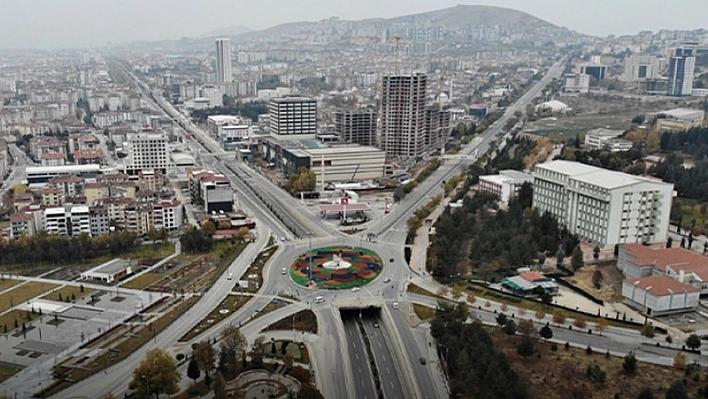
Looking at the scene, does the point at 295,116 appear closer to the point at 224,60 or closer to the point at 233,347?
the point at 233,347

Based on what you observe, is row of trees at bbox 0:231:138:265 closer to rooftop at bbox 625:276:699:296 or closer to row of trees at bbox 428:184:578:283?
row of trees at bbox 428:184:578:283

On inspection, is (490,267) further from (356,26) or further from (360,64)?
(356,26)

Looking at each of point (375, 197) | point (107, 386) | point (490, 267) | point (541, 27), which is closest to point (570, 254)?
point (490, 267)

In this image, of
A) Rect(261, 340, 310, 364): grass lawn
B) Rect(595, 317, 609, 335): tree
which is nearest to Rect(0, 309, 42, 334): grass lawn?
Rect(261, 340, 310, 364): grass lawn

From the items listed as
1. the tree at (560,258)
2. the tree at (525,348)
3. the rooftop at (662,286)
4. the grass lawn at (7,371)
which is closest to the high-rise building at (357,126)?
the tree at (560,258)

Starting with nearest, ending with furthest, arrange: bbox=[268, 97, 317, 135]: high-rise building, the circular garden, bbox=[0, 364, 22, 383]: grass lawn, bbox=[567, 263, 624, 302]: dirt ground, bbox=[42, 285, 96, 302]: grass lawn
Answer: bbox=[0, 364, 22, 383]: grass lawn → bbox=[567, 263, 624, 302]: dirt ground → bbox=[42, 285, 96, 302]: grass lawn → the circular garden → bbox=[268, 97, 317, 135]: high-rise building

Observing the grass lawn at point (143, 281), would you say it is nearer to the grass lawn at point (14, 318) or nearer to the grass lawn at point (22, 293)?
the grass lawn at point (22, 293)
